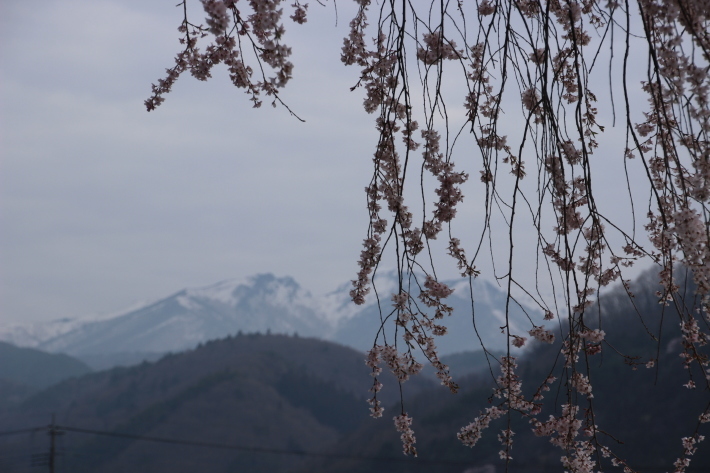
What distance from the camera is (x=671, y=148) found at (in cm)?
226

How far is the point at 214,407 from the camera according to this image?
110750mm

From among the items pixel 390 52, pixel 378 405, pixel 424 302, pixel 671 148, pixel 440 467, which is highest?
pixel 390 52

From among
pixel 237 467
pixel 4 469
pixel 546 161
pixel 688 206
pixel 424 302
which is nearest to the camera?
pixel 688 206

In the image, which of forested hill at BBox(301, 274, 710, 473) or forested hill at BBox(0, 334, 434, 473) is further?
forested hill at BBox(0, 334, 434, 473)

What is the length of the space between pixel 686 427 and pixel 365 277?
6126 cm

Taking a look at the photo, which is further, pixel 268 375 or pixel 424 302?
pixel 268 375

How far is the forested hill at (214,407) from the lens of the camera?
102 metres

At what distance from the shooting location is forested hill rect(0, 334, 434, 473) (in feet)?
334

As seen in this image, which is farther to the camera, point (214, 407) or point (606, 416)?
point (214, 407)

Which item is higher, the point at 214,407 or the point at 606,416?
the point at 214,407

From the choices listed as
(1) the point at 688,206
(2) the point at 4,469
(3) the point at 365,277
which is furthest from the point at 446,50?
(2) the point at 4,469

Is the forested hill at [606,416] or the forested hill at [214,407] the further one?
the forested hill at [214,407]

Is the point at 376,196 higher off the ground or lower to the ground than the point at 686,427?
higher

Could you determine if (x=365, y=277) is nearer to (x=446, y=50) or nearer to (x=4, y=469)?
(x=446, y=50)
